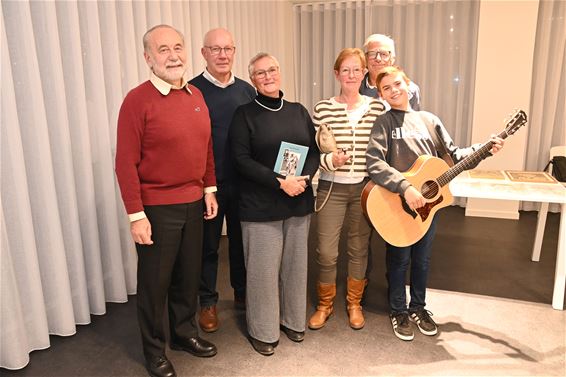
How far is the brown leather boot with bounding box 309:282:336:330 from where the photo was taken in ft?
8.32

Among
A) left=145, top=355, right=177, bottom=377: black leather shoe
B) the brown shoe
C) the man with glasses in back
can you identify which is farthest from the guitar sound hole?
left=145, top=355, right=177, bottom=377: black leather shoe

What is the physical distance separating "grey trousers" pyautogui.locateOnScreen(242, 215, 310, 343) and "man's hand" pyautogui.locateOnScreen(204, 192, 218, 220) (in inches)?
6.5

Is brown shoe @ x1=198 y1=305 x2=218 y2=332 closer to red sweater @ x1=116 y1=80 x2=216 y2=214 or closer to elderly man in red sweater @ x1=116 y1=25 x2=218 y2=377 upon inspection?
elderly man in red sweater @ x1=116 y1=25 x2=218 y2=377

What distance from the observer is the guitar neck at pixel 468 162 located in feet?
7.30

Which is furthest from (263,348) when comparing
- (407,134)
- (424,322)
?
(407,134)

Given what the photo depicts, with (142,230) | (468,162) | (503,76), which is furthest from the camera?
(503,76)

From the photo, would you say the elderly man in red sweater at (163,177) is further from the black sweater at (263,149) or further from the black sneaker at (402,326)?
the black sneaker at (402,326)

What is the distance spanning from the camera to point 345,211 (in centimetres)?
241

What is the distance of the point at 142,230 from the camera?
1886 millimetres

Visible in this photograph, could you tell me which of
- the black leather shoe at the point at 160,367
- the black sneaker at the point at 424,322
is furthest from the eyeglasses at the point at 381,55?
the black leather shoe at the point at 160,367

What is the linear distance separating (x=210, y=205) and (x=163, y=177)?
0.35 m

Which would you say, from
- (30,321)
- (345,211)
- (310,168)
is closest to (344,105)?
(310,168)

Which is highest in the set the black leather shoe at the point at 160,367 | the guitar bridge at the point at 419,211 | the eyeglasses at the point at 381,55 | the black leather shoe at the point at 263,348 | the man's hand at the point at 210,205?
the eyeglasses at the point at 381,55

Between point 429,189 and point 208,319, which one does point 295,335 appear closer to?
point 208,319
